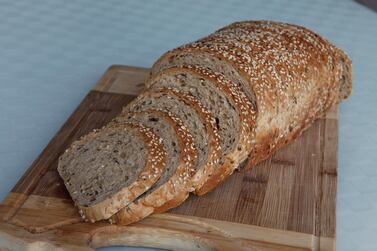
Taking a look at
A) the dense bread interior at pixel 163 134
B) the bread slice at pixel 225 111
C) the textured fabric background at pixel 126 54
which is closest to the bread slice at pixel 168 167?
the dense bread interior at pixel 163 134

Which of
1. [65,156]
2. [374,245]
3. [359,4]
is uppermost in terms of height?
[65,156]

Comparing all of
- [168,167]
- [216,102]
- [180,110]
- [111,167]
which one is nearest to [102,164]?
[111,167]

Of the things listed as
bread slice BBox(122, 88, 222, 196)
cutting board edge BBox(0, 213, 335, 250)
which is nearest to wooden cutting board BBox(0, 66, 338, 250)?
cutting board edge BBox(0, 213, 335, 250)

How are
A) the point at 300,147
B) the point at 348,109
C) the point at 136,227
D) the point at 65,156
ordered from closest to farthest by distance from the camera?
the point at 136,227
the point at 65,156
the point at 300,147
the point at 348,109

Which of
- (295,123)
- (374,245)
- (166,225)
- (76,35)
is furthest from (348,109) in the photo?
(76,35)

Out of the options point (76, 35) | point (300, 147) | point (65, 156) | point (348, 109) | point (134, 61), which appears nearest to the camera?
point (65, 156)

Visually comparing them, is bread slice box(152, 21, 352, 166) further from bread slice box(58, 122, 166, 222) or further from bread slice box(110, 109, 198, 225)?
bread slice box(58, 122, 166, 222)

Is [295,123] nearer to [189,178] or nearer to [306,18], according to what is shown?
[189,178]

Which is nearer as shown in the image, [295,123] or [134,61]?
[295,123]

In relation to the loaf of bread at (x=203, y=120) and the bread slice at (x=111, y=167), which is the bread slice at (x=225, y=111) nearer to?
the loaf of bread at (x=203, y=120)
